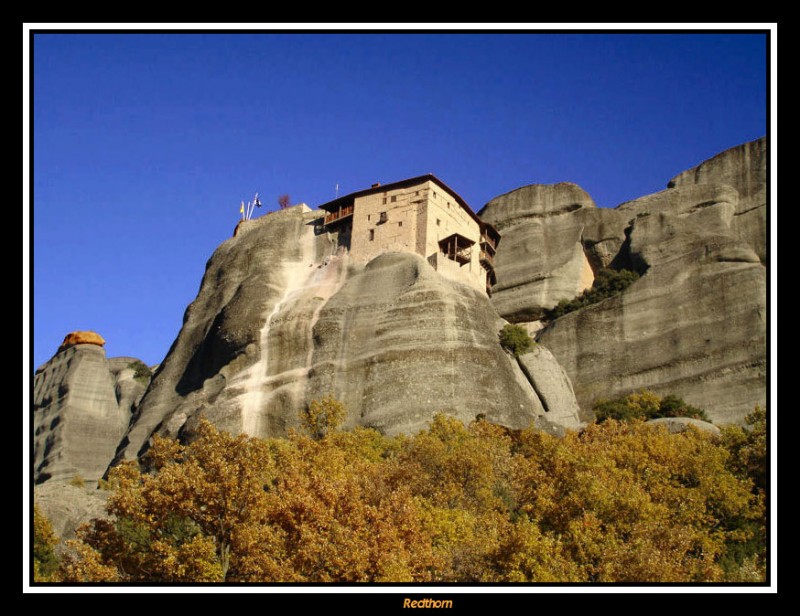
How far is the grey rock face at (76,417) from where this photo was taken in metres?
75.2

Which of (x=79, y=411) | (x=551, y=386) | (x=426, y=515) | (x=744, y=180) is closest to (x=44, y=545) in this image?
(x=426, y=515)

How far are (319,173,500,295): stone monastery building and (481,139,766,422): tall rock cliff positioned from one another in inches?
295

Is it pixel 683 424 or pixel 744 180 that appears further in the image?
pixel 744 180

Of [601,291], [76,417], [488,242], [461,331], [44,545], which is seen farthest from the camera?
[76,417]

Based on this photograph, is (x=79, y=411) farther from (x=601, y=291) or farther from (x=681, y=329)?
(x=681, y=329)

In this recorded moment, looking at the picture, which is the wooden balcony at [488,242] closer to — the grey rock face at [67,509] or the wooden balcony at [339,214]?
the wooden balcony at [339,214]

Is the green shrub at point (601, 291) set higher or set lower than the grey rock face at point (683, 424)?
higher

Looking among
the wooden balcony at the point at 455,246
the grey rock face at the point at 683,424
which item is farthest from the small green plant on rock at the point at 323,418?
the wooden balcony at the point at 455,246

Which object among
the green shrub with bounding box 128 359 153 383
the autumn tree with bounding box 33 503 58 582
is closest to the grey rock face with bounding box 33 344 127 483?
the green shrub with bounding box 128 359 153 383

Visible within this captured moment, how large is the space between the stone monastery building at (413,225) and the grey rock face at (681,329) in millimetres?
7961

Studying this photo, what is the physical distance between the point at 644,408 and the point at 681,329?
264 inches

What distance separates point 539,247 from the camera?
77.6 meters

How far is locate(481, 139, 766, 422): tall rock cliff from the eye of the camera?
57.9m
